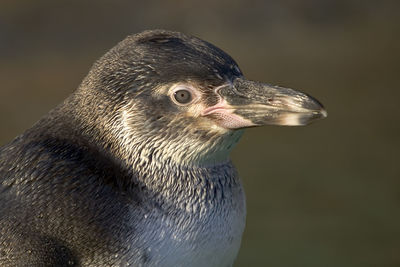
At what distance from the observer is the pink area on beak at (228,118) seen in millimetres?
3836

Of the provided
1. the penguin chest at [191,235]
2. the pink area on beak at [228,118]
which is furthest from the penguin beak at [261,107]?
the penguin chest at [191,235]

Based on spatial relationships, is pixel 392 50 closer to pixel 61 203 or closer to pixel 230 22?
pixel 230 22

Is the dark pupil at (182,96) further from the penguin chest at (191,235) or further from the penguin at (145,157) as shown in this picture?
the penguin chest at (191,235)

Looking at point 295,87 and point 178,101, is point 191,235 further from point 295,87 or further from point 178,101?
point 295,87

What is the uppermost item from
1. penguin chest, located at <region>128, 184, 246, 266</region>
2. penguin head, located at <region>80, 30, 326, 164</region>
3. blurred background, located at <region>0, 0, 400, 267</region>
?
blurred background, located at <region>0, 0, 400, 267</region>

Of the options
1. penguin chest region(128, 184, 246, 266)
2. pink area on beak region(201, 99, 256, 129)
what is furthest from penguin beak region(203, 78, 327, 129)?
penguin chest region(128, 184, 246, 266)

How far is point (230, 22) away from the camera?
10.7 meters

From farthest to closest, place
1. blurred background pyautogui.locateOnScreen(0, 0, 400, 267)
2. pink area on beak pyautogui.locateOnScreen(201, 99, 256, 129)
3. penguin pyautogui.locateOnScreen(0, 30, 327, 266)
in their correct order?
blurred background pyautogui.locateOnScreen(0, 0, 400, 267), pink area on beak pyautogui.locateOnScreen(201, 99, 256, 129), penguin pyautogui.locateOnScreen(0, 30, 327, 266)

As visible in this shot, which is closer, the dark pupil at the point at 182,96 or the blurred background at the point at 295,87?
the dark pupil at the point at 182,96

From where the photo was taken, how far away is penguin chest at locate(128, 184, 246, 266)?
375 centimetres

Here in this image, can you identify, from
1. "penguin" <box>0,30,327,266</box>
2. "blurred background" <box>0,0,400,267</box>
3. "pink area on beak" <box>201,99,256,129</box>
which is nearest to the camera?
"penguin" <box>0,30,327,266</box>

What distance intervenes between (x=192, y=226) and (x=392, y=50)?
760 cm

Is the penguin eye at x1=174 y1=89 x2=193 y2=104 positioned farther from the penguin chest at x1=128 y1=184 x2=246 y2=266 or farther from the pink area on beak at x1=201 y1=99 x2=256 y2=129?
the penguin chest at x1=128 y1=184 x2=246 y2=266

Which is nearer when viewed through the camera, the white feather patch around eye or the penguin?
the penguin
